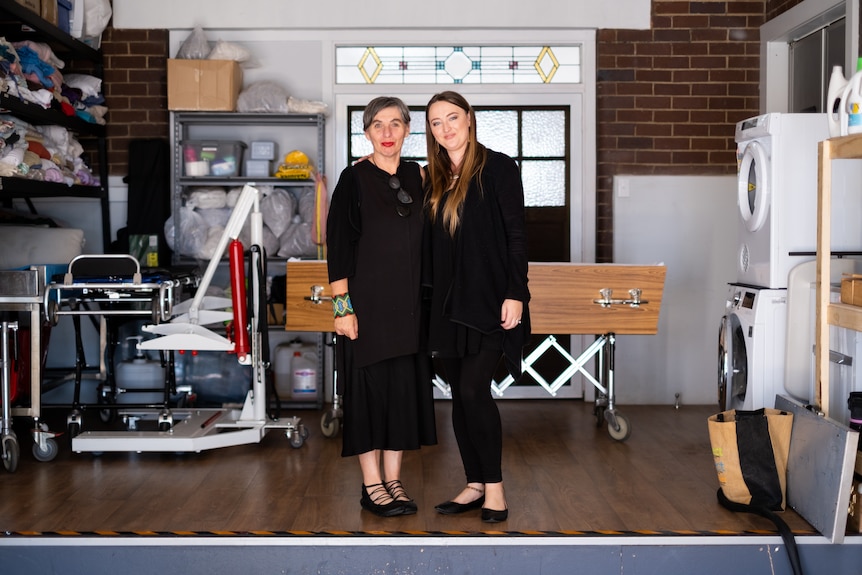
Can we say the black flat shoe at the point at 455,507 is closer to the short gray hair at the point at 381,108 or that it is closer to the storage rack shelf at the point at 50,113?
the short gray hair at the point at 381,108

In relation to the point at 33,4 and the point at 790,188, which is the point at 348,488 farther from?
the point at 33,4

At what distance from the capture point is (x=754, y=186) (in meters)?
4.18

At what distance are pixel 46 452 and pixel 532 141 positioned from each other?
11.3 ft

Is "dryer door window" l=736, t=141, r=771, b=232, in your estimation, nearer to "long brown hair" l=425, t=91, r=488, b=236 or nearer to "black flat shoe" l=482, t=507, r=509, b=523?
"long brown hair" l=425, t=91, r=488, b=236

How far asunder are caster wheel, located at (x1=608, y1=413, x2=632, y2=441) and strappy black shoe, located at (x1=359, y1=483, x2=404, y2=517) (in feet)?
5.53

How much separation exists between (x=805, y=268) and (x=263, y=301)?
2440mm

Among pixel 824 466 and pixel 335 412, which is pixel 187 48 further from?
pixel 824 466

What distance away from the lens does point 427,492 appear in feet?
12.3

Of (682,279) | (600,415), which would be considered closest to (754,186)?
(600,415)

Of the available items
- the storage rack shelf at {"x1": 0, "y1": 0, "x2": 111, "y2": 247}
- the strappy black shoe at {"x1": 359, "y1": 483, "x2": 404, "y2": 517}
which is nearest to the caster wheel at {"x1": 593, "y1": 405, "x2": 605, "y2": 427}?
the strappy black shoe at {"x1": 359, "y1": 483, "x2": 404, "y2": 517}

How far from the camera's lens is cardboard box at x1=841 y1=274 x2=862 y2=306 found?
330cm

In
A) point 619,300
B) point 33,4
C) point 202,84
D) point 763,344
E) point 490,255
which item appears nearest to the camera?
point 490,255

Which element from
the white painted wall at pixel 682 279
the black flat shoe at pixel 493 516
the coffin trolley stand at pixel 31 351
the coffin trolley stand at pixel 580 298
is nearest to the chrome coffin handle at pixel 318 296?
the coffin trolley stand at pixel 580 298

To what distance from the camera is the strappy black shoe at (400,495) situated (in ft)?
11.2
